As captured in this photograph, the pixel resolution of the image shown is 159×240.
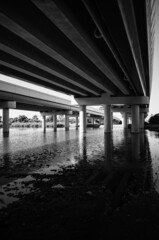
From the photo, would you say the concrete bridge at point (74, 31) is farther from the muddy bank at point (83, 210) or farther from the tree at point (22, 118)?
the tree at point (22, 118)

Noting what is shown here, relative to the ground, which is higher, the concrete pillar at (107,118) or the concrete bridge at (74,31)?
the concrete bridge at (74,31)

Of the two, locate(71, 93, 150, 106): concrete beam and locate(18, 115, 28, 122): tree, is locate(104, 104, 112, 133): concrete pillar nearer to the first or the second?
locate(71, 93, 150, 106): concrete beam

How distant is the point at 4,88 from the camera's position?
34.4m

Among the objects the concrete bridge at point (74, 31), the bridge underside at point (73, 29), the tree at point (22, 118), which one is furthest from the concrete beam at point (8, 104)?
the tree at point (22, 118)

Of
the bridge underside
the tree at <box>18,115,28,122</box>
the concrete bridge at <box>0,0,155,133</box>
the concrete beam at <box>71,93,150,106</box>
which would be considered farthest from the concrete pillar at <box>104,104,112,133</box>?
the tree at <box>18,115,28,122</box>

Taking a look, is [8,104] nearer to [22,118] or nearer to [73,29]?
[73,29]

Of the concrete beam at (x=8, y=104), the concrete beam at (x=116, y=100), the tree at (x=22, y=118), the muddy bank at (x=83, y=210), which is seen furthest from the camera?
the tree at (x=22, y=118)

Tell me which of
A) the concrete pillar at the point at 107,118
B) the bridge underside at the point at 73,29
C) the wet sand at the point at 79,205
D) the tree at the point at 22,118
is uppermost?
the bridge underside at the point at 73,29

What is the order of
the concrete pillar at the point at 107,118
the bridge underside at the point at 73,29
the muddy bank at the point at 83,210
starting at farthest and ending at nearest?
the concrete pillar at the point at 107,118 < the bridge underside at the point at 73,29 < the muddy bank at the point at 83,210

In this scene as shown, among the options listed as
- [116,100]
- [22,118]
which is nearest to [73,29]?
[116,100]

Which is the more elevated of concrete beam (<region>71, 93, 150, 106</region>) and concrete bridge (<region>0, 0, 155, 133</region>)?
concrete bridge (<region>0, 0, 155, 133</region>)

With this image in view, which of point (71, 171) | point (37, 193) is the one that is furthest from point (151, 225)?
point (71, 171)

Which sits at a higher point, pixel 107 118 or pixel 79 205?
pixel 107 118

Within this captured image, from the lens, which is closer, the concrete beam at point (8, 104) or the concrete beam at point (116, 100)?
the concrete beam at point (116, 100)
